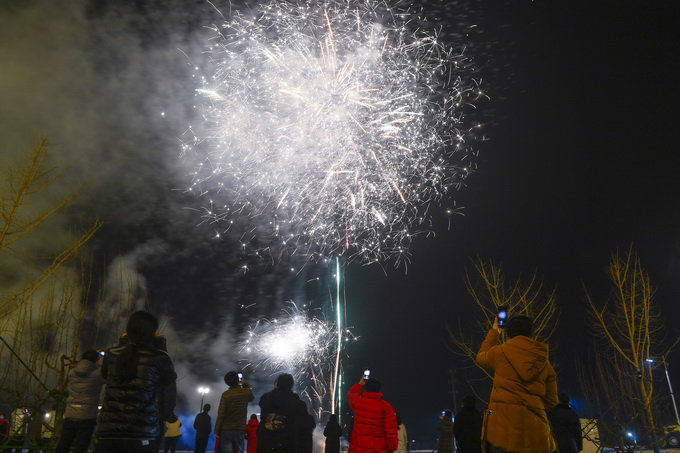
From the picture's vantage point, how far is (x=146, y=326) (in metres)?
3.83

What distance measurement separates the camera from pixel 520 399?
3752mm

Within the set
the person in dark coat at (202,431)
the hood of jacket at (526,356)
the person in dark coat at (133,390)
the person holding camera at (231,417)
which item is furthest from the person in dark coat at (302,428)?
the person in dark coat at (202,431)

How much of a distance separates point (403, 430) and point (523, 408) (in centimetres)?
1064

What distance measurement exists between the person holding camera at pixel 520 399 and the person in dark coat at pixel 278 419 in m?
3.24

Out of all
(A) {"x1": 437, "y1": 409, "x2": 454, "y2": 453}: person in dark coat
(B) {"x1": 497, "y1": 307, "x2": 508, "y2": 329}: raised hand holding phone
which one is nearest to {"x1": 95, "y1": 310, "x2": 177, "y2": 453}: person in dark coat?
(B) {"x1": 497, "y1": 307, "x2": 508, "y2": 329}: raised hand holding phone

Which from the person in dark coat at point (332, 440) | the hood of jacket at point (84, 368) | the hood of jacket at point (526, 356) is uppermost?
the hood of jacket at point (84, 368)

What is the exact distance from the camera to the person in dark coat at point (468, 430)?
24.6 feet

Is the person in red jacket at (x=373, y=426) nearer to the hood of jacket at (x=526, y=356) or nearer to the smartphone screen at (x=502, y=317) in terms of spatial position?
the smartphone screen at (x=502, y=317)

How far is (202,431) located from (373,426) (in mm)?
7140

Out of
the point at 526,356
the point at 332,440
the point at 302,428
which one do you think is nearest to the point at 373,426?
the point at 302,428

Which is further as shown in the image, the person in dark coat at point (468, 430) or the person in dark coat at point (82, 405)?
the person in dark coat at point (468, 430)

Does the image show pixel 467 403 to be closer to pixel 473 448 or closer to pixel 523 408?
pixel 473 448

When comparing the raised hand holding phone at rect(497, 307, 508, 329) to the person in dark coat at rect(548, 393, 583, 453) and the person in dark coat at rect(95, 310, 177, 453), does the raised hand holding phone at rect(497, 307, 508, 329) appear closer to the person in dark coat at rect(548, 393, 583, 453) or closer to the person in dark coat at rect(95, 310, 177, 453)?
the person in dark coat at rect(95, 310, 177, 453)

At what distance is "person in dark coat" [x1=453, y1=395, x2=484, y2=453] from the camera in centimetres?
748
